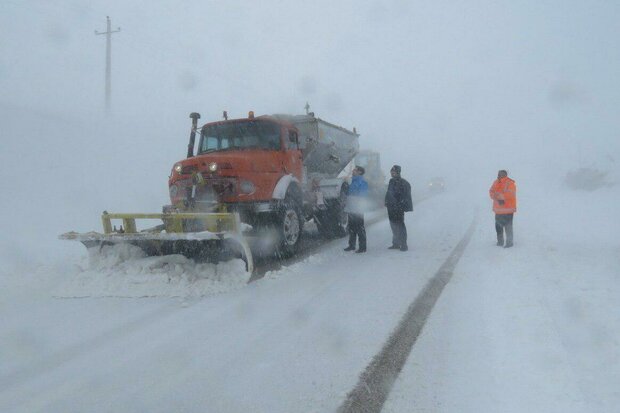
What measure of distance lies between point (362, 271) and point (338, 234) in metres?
3.72

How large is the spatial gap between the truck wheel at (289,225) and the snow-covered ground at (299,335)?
2.00 feet

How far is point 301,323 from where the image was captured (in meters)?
4.30

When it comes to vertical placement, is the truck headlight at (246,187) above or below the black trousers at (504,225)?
above

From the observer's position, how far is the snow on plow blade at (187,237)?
18.7 ft

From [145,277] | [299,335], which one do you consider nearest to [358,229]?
[145,277]

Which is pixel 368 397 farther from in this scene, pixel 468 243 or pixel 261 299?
pixel 468 243

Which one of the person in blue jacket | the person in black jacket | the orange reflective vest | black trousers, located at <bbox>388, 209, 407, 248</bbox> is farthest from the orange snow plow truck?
the orange reflective vest

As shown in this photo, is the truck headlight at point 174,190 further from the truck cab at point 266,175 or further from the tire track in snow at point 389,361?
the tire track in snow at point 389,361

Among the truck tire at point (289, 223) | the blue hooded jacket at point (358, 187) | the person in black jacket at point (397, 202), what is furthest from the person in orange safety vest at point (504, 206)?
the truck tire at point (289, 223)

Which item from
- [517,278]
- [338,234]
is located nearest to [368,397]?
[517,278]

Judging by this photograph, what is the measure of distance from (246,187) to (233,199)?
0.28 metres

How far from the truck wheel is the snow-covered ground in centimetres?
61

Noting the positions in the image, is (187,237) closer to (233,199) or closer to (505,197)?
(233,199)

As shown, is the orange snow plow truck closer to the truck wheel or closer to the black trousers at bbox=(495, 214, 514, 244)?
the truck wheel
